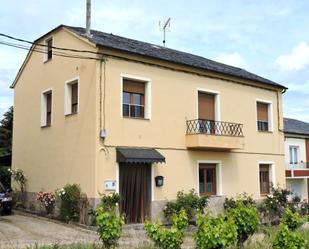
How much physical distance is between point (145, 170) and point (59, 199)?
11.0 ft

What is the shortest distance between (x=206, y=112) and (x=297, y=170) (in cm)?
1128

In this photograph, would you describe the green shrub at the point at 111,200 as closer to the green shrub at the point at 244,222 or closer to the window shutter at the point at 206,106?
the window shutter at the point at 206,106

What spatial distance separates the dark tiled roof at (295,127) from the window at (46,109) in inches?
604

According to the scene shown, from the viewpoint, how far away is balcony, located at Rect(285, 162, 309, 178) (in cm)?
2694

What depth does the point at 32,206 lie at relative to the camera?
18.6 metres

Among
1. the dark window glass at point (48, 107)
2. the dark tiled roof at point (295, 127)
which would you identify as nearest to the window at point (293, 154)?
the dark tiled roof at point (295, 127)

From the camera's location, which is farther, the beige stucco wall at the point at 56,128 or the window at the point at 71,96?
the window at the point at 71,96

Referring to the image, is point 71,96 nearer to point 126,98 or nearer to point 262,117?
point 126,98

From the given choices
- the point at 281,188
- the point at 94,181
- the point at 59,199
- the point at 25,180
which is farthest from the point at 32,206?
the point at 281,188

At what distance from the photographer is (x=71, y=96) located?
56.7 feet

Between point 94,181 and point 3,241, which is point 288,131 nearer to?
point 94,181

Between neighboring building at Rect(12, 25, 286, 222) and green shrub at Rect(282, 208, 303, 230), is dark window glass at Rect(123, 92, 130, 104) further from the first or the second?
green shrub at Rect(282, 208, 303, 230)

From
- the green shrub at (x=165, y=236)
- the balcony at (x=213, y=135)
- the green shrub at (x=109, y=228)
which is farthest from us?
the balcony at (x=213, y=135)

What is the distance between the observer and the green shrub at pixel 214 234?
25.5 feet
